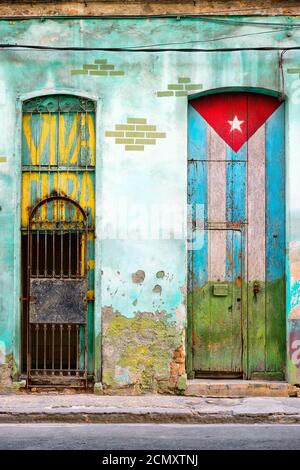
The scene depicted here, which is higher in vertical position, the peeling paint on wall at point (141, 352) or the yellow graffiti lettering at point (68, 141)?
the yellow graffiti lettering at point (68, 141)

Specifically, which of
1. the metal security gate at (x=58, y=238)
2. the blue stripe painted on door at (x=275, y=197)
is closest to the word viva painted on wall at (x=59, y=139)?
the metal security gate at (x=58, y=238)

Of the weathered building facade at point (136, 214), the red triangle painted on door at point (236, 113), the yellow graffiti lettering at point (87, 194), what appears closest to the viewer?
the weathered building facade at point (136, 214)

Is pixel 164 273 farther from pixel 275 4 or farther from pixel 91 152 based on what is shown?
pixel 275 4

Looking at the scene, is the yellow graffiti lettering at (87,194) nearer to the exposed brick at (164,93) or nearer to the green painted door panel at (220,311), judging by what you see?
the exposed brick at (164,93)

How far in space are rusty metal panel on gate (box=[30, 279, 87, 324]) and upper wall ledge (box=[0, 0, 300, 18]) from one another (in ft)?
10.5

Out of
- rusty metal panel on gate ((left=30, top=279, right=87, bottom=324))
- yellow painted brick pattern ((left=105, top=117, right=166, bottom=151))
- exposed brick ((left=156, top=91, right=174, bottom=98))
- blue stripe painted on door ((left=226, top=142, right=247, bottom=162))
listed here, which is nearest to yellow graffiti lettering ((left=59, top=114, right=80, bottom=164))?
yellow painted brick pattern ((left=105, top=117, right=166, bottom=151))

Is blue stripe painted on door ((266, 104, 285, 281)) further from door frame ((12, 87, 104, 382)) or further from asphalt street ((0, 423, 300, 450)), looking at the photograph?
asphalt street ((0, 423, 300, 450))

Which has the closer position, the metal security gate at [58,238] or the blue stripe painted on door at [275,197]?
the metal security gate at [58,238]

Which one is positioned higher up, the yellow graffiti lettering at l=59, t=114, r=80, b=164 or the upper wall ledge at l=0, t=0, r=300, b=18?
the upper wall ledge at l=0, t=0, r=300, b=18

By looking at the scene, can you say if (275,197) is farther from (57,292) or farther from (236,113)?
(57,292)

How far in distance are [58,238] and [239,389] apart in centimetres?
278

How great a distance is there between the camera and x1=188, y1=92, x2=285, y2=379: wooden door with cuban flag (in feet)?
36.8

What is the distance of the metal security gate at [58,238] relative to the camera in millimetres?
11102

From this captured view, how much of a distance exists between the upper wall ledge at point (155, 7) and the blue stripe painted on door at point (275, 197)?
1.18 meters
